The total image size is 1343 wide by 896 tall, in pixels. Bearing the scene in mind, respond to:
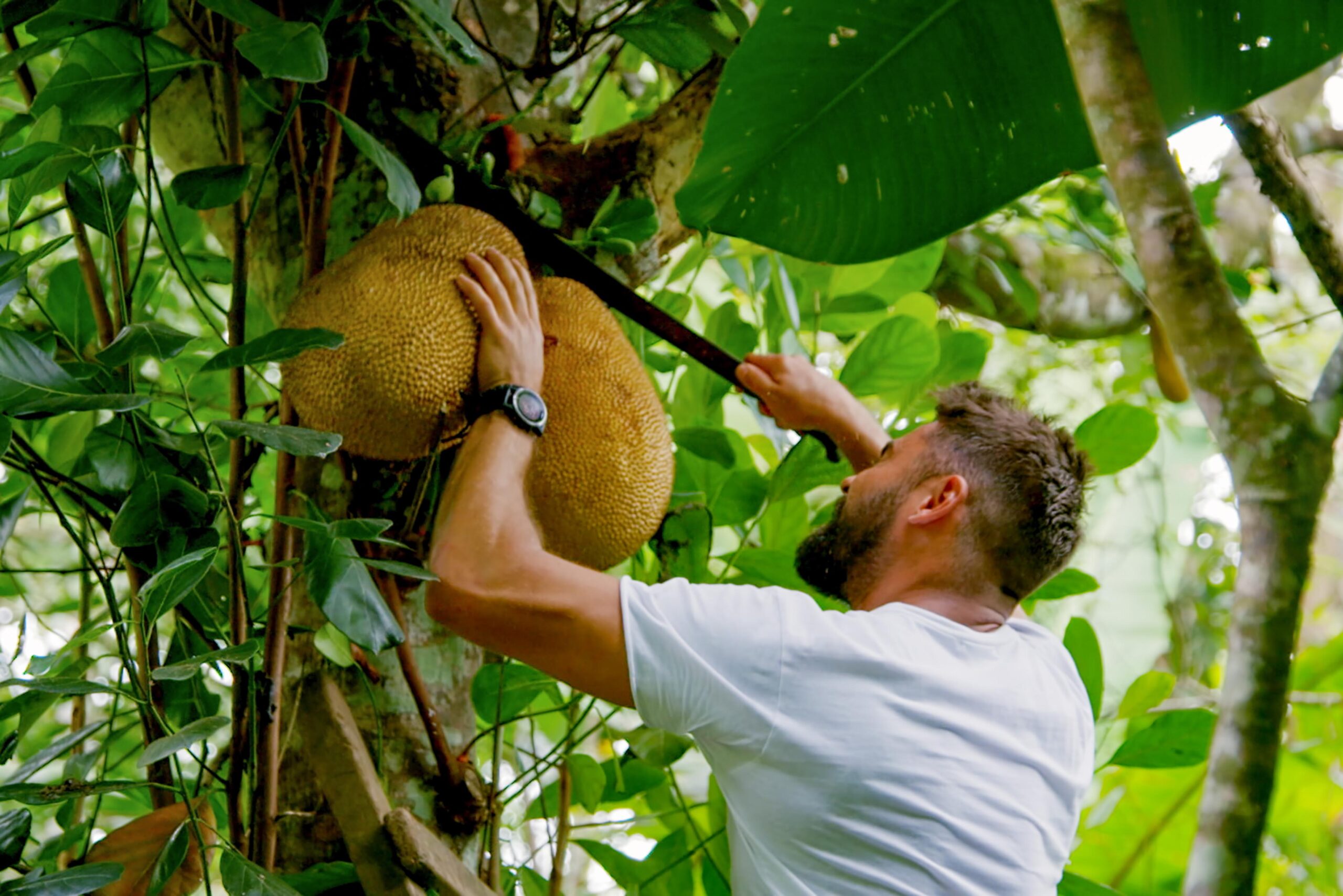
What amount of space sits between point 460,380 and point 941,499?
1.80 feet

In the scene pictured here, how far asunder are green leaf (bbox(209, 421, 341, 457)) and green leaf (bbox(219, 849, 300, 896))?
249 millimetres

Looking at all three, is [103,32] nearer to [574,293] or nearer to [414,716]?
[574,293]

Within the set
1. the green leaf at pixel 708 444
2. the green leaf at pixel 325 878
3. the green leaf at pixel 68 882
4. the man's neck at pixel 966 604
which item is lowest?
the green leaf at pixel 325 878

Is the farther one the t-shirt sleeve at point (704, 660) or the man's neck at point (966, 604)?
the man's neck at point (966, 604)

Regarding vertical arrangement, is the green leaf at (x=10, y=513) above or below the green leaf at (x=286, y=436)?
below

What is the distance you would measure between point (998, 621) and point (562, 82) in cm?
75

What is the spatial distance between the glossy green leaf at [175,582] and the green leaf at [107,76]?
0.35 meters

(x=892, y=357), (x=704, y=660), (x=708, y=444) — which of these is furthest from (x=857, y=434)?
(x=704, y=660)

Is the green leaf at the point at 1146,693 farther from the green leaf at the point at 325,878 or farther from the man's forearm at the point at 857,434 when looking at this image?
the green leaf at the point at 325,878

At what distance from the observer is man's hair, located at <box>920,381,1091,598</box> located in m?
1.16

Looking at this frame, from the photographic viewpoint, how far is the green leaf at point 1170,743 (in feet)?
3.68

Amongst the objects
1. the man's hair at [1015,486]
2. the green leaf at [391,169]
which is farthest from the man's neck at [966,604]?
the green leaf at [391,169]

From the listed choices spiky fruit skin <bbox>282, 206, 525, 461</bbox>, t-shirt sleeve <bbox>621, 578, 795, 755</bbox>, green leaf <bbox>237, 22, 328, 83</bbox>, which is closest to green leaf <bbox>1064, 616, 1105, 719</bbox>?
t-shirt sleeve <bbox>621, 578, 795, 755</bbox>

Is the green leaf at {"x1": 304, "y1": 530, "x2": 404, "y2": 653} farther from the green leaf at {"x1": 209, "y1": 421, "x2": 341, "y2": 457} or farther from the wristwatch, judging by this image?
the wristwatch
